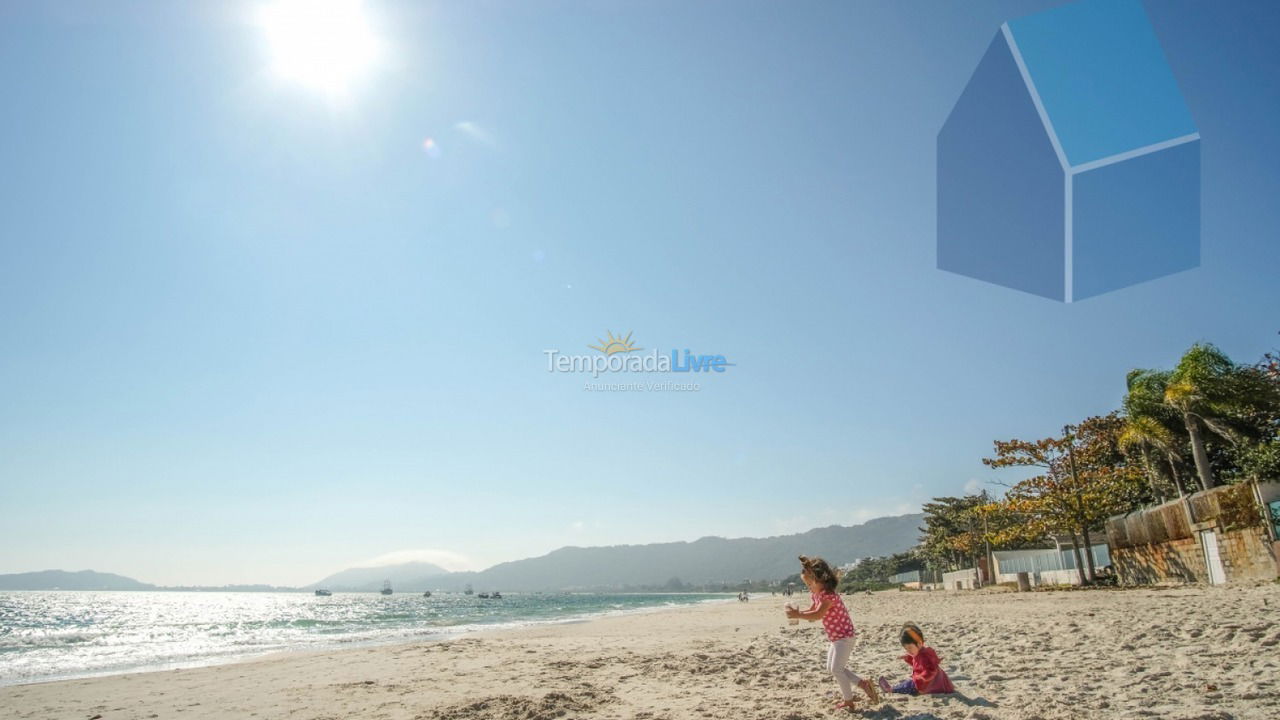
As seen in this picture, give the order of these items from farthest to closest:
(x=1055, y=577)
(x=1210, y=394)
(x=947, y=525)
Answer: (x=947, y=525) < (x=1055, y=577) < (x=1210, y=394)

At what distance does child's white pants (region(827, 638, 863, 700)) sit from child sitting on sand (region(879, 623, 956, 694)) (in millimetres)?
414

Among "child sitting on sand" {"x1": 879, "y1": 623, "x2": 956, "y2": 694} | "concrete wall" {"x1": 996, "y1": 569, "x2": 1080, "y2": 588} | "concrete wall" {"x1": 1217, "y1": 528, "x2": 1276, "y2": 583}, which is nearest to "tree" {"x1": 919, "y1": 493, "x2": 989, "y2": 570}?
"concrete wall" {"x1": 996, "y1": 569, "x2": 1080, "y2": 588}

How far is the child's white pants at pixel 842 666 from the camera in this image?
5.27 m

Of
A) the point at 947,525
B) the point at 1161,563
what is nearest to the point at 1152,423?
the point at 1161,563

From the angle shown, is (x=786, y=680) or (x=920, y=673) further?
(x=786, y=680)

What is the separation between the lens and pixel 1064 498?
74.5ft

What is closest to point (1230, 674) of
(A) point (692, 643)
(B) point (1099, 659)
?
(B) point (1099, 659)

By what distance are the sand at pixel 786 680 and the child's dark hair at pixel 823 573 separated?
1089 millimetres

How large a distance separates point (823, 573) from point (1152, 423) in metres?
25.3

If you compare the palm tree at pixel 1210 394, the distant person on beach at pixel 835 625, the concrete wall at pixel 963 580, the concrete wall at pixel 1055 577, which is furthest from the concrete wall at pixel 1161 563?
the distant person on beach at pixel 835 625

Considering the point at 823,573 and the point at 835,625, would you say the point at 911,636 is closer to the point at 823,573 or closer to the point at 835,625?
the point at 835,625

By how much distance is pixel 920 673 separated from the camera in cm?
584

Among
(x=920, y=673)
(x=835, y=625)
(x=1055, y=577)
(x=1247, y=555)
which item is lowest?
(x=1055, y=577)

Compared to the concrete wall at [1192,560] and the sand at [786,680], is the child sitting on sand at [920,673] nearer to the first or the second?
the sand at [786,680]
